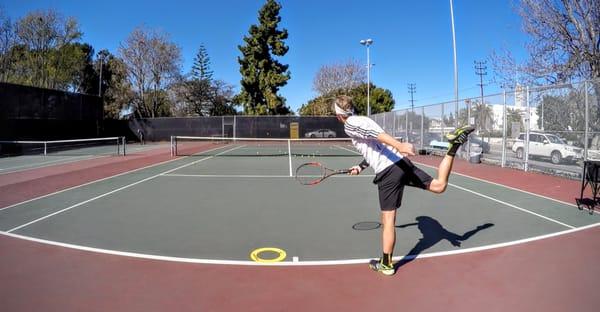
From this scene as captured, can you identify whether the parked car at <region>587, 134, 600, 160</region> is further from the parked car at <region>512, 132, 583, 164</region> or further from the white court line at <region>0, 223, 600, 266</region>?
the white court line at <region>0, 223, 600, 266</region>

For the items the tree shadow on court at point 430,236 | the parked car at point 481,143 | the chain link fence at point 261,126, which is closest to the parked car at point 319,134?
the chain link fence at point 261,126

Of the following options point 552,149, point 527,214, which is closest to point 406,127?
point 552,149

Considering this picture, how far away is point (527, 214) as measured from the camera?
7391mm

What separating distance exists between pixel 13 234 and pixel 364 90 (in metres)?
55.2

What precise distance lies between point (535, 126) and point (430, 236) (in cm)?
994

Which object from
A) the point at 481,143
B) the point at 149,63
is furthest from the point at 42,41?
the point at 481,143

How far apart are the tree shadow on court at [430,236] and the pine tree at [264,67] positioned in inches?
1610

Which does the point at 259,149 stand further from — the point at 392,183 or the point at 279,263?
the point at 392,183

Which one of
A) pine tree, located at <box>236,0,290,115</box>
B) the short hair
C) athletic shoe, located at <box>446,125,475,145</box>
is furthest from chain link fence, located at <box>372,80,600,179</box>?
pine tree, located at <box>236,0,290,115</box>

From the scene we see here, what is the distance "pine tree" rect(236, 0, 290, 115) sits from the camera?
4706 centimetres

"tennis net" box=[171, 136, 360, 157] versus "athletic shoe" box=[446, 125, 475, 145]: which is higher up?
"athletic shoe" box=[446, 125, 475, 145]

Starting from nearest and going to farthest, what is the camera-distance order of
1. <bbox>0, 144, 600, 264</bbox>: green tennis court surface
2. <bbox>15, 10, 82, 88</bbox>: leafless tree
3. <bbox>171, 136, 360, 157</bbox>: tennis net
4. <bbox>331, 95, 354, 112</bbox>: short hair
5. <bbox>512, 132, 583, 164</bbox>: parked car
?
<bbox>331, 95, 354, 112</bbox>: short hair < <bbox>0, 144, 600, 264</bbox>: green tennis court surface < <bbox>512, 132, 583, 164</bbox>: parked car < <bbox>171, 136, 360, 157</bbox>: tennis net < <bbox>15, 10, 82, 88</bbox>: leafless tree

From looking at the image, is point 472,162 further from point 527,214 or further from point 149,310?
point 149,310

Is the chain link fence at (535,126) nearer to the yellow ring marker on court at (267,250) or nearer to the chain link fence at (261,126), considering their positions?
the yellow ring marker on court at (267,250)
